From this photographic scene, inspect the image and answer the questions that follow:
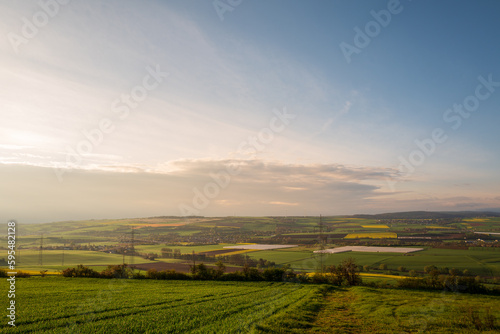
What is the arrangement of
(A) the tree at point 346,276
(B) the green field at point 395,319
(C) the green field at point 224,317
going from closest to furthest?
(C) the green field at point 224,317
(B) the green field at point 395,319
(A) the tree at point 346,276

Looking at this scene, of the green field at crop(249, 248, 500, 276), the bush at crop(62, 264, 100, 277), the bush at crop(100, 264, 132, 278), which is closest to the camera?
the bush at crop(62, 264, 100, 277)

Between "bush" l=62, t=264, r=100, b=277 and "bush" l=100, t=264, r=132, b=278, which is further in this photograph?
"bush" l=100, t=264, r=132, b=278

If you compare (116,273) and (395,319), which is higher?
(395,319)

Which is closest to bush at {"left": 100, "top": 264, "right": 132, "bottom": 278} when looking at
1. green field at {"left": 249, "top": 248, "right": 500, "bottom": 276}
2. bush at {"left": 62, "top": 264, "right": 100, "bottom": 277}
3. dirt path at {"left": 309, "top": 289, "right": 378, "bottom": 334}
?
bush at {"left": 62, "top": 264, "right": 100, "bottom": 277}

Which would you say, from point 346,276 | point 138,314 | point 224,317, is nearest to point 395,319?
point 224,317

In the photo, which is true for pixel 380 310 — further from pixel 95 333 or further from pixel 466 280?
pixel 466 280

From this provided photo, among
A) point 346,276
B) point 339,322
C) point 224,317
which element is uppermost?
point 224,317

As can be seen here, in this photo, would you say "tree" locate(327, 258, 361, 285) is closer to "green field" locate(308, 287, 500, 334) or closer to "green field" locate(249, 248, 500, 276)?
"green field" locate(249, 248, 500, 276)

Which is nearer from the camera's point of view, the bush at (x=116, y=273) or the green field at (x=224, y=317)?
the green field at (x=224, y=317)

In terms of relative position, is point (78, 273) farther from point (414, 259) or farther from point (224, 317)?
point (414, 259)

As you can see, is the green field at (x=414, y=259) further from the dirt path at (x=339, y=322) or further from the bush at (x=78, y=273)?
the dirt path at (x=339, y=322)

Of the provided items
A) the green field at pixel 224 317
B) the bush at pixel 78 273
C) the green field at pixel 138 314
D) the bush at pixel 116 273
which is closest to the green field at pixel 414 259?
the bush at pixel 116 273
